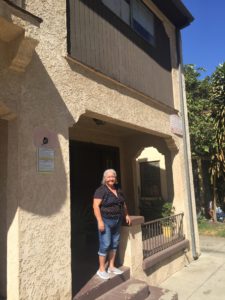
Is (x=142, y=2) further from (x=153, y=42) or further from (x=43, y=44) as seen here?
(x=43, y=44)

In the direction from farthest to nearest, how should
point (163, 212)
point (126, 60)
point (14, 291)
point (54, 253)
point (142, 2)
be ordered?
point (163, 212) < point (142, 2) < point (126, 60) < point (54, 253) < point (14, 291)

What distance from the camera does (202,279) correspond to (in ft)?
21.1

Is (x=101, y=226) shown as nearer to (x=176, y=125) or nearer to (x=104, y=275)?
(x=104, y=275)

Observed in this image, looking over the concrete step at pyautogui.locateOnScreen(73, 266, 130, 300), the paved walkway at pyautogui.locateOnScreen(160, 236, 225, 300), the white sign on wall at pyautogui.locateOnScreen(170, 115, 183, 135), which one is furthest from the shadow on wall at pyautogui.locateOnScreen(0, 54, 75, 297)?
the white sign on wall at pyautogui.locateOnScreen(170, 115, 183, 135)

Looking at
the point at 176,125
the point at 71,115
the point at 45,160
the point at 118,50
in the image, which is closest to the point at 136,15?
the point at 118,50

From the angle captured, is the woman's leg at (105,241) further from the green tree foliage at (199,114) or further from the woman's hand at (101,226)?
the green tree foliage at (199,114)

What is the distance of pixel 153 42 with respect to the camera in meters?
7.49

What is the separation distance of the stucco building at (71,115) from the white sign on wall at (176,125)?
0.21 ft

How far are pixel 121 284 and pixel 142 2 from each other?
19.3 feet

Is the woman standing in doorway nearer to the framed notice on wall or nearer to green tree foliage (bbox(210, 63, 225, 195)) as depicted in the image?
the framed notice on wall

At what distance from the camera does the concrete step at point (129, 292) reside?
4.34 meters

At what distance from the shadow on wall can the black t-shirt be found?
678mm

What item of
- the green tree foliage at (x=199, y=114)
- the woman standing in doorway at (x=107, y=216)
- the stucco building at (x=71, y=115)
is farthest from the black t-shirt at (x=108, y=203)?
the green tree foliage at (x=199, y=114)

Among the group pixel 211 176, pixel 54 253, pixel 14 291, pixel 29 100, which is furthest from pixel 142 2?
pixel 211 176
